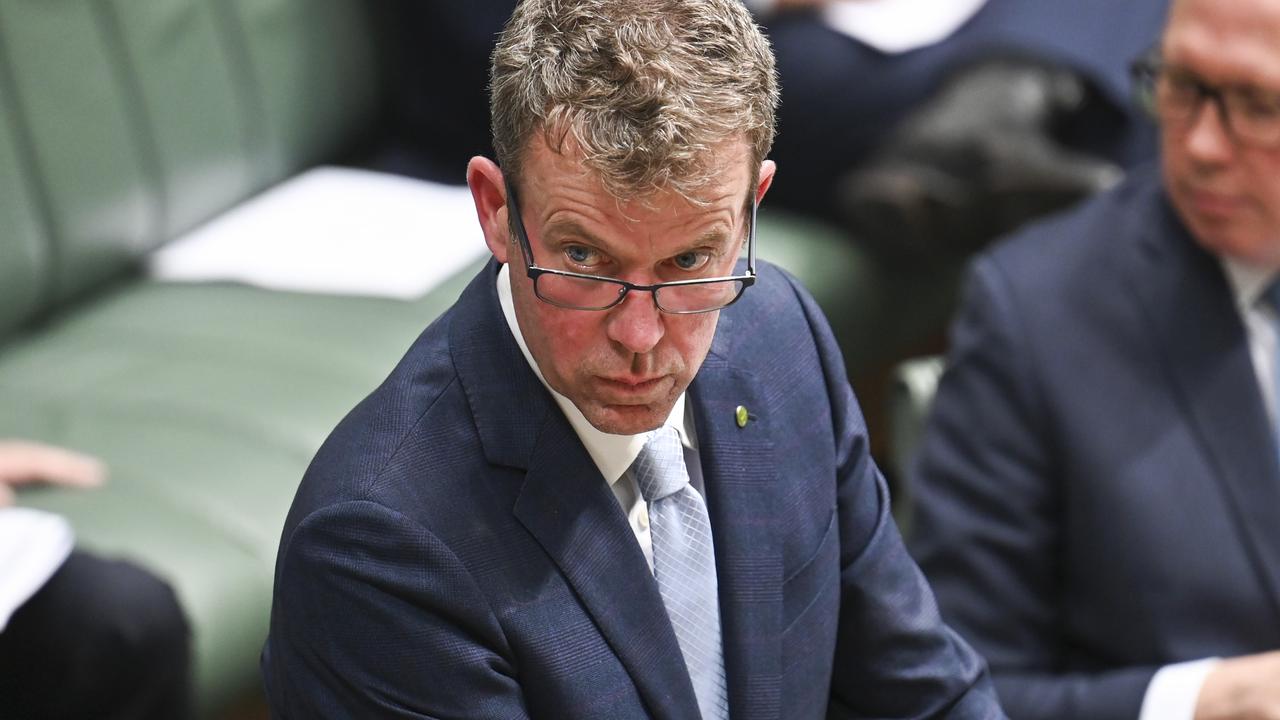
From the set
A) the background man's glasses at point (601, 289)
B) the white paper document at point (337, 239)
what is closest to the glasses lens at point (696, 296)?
the background man's glasses at point (601, 289)

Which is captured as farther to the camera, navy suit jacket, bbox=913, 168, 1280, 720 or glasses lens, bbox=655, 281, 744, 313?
navy suit jacket, bbox=913, 168, 1280, 720

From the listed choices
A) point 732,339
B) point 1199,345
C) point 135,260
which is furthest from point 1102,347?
point 135,260

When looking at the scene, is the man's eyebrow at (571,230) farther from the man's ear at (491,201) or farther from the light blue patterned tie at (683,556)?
the light blue patterned tie at (683,556)

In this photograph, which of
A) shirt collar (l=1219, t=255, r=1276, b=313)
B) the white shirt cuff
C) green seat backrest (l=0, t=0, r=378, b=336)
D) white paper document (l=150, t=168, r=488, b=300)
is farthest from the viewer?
green seat backrest (l=0, t=0, r=378, b=336)

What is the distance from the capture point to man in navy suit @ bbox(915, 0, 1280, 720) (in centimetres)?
182

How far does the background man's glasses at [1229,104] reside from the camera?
180 cm

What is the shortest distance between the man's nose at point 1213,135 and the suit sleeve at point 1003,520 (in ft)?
0.84

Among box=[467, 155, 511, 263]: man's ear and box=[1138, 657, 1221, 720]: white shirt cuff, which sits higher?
box=[467, 155, 511, 263]: man's ear

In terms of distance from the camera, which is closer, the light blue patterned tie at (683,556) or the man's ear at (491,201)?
the man's ear at (491,201)

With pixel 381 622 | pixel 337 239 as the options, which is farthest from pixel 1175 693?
pixel 337 239

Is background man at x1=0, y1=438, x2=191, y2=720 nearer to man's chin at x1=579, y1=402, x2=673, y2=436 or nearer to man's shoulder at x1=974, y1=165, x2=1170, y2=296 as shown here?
man's chin at x1=579, y1=402, x2=673, y2=436

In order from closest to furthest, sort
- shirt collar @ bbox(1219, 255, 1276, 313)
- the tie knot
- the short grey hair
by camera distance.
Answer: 1. the short grey hair
2. the tie knot
3. shirt collar @ bbox(1219, 255, 1276, 313)

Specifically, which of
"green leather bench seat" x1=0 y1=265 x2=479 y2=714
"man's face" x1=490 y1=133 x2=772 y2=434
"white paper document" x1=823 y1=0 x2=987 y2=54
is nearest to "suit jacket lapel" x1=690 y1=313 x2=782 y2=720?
"man's face" x1=490 y1=133 x2=772 y2=434

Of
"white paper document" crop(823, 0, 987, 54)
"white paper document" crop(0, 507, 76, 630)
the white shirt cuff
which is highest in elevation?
"white paper document" crop(823, 0, 987, 54)
